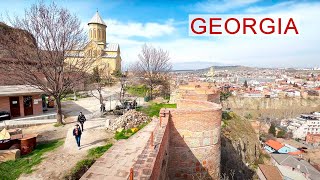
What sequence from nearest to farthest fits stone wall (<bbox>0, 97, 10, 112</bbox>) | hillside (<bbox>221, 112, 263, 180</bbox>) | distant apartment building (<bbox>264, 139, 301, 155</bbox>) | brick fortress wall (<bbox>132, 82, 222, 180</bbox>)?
brick fortress wall (<bbox>132, 82, 222, 180</bbox>) → stone wall (<bbox>0, 97, 10, 112</bbox>) → hillside (<bbox>221, 112, 263, 180</bbox>) → distant apartment building (<bbox>264, 139, 301, 155</bbox>)

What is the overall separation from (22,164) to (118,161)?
3.92 metres

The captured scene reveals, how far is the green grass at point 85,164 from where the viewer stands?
7372mm

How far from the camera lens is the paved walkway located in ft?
20.4

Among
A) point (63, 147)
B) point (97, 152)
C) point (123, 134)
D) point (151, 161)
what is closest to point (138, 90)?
point (123, 134)

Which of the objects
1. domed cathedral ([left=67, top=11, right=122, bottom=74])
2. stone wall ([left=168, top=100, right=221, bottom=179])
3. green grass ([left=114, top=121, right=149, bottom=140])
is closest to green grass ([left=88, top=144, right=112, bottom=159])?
green grass ([left=114, top=121, right=149, bottom=140])

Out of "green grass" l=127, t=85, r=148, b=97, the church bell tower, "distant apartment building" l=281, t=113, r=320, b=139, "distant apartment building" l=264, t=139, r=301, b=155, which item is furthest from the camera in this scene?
"distant apartment building" l=281, t=113, r=320, b=139

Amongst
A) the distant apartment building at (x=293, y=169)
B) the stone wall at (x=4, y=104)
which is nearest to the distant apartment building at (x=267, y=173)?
the distant apartment building at (x=293, y=169)

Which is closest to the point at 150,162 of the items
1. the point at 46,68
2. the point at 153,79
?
the point at 46,68

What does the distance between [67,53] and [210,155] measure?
1072 cm

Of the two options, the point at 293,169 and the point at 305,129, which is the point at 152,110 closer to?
the point at 293,169

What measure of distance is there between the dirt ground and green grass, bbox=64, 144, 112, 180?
0.20m

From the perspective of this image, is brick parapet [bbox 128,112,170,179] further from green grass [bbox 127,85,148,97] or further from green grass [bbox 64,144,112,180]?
green grass [bbox 127,85,148,97]

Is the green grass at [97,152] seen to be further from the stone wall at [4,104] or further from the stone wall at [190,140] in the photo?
the stone wall at [4,104]

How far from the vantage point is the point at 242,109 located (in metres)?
90.7
